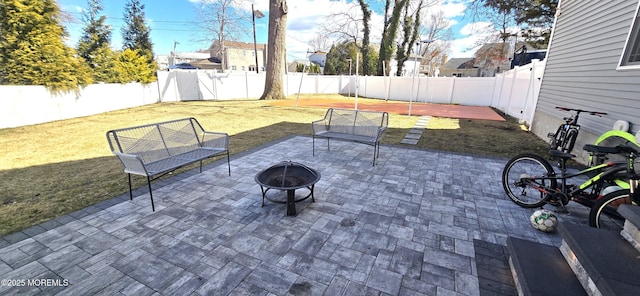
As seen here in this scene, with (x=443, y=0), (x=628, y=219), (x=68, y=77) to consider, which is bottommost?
(x=628, y=219)

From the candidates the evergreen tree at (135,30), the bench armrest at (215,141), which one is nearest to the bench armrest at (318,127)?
the bench armrest at (215,141)

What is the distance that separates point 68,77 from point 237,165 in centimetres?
961

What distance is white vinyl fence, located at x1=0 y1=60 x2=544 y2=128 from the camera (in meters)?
8.68

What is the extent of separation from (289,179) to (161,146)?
2144 mm

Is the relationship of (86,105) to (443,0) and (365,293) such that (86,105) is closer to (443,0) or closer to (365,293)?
(365,293)

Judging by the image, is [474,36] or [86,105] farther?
[474,36]

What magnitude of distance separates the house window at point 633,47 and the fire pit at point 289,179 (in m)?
5.40

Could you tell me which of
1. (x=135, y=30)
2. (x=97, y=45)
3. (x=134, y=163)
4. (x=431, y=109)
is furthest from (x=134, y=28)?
(x=431, y=109)

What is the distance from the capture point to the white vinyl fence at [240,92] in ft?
28.5

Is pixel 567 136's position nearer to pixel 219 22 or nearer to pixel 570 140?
pixel 570 140

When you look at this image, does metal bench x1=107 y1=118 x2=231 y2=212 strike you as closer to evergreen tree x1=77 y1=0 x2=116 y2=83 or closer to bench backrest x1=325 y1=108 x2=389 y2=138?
bench backrest x1=325 y1=108 x2=389 y2=138

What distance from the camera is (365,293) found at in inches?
Result: 77.4

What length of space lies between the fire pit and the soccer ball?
241 centimetres

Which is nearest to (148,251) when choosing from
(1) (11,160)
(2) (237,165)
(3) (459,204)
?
(2) (237,165)
